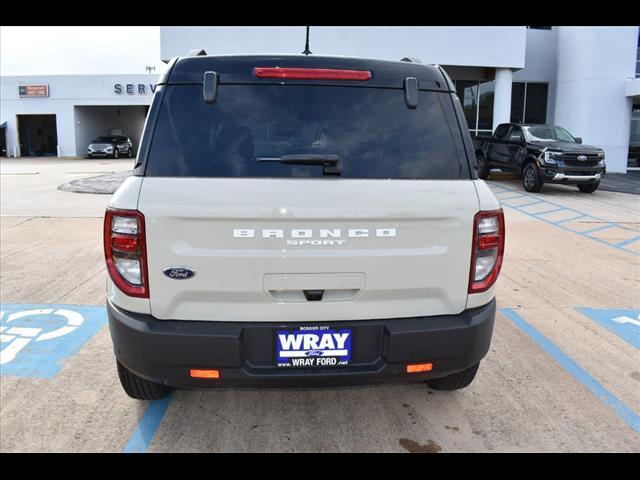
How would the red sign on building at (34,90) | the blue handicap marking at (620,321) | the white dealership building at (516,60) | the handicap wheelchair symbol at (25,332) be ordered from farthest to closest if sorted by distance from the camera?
the red sign on building at (34,90), the white dealership building at (516,60), the blue handicap marking at (620,321), the handicap wheelchair symbol at (25,332)

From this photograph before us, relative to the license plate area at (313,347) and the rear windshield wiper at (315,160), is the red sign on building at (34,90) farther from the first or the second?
the license plate area at (313,347)

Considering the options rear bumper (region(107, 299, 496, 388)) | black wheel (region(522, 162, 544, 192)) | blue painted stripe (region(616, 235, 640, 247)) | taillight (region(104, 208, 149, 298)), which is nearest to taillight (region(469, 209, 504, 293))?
rear bumper (region(107, 299, 496, 388))

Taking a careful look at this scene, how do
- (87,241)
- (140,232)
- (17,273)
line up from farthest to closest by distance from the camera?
1. (87,241)
2. (17,273)
3. (140,232)

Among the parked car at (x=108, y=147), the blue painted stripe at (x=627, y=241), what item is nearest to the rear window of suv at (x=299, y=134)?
the blue painted stripe at (x=627, y=241)

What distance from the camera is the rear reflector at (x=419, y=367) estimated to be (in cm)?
245

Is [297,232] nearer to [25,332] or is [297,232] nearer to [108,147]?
[25,332]

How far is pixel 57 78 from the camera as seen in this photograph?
34750 millimetres

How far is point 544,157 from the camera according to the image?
13.4 meters

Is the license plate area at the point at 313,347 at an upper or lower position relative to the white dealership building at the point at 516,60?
lower

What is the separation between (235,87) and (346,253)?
97 centimetres

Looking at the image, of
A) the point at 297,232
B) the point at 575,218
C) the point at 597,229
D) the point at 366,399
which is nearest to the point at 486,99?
the point at 575,218

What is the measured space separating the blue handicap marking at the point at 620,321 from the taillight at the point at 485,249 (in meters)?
2.45

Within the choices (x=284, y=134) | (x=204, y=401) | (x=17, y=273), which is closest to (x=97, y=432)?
(x=204, y=401)

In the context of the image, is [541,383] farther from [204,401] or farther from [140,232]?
[140,232]
